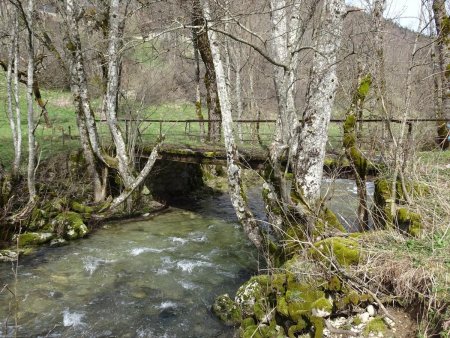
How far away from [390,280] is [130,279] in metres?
5.72

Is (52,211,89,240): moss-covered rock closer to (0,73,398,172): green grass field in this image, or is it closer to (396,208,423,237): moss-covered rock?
(0,73,398,172): green grass field

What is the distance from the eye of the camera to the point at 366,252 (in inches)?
202

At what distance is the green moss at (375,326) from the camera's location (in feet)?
14.2

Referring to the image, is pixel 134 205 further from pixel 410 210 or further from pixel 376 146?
pixel 410 210

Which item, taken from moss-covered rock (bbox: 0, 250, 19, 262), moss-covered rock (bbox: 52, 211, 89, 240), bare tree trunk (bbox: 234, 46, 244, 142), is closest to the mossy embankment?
moss-covered rock (bbox: 0, 250, 19, 262)

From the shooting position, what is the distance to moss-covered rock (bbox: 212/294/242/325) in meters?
6.49

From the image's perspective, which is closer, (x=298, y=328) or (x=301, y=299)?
(x=298, y=328)

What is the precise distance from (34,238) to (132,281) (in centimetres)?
391

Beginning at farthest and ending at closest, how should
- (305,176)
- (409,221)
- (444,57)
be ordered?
(444,57) < (305,176) < (409,221)

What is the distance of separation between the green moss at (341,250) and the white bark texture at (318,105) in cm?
175

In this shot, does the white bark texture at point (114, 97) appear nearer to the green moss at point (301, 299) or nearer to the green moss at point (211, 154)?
the green moss at point (211, 154)

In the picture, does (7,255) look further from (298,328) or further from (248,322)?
(298,328)

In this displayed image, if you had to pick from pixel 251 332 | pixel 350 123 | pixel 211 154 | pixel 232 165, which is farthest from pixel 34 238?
pixel 350 123

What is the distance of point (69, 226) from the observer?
11172mm
